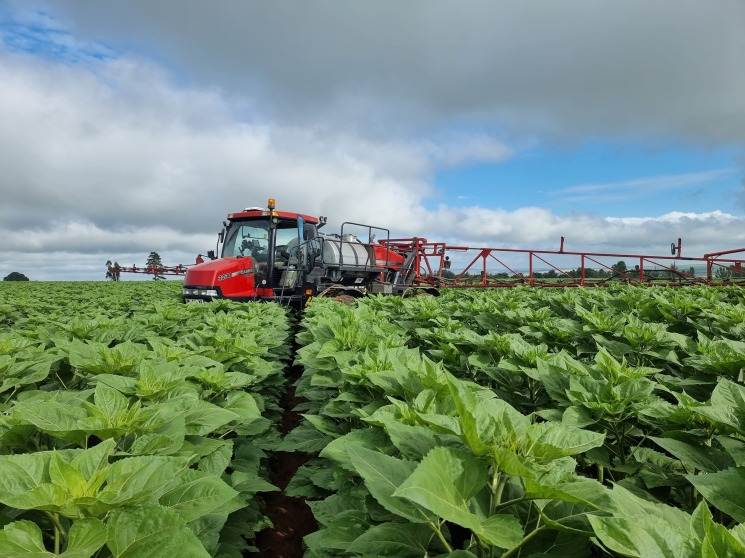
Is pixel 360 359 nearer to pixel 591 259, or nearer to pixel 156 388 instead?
pixel 156 388

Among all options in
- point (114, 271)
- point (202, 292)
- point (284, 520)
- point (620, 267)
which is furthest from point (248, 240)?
point (114, 271)

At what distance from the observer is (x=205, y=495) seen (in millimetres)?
1530

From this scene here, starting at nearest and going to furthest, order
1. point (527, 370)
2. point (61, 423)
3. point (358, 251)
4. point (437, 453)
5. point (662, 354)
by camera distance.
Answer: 1. point (437, 453)
2. point (61, 423)
3. point (527, 370)
4. point (662, 354)
5. point (358, 251)

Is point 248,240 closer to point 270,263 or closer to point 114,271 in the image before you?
point 270,263

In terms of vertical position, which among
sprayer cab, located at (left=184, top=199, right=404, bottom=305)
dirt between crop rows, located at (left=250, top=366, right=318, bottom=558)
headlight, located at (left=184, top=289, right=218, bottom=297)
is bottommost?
dirt between crop rows, located at (left=250, top=366, right=318, bottom=558)

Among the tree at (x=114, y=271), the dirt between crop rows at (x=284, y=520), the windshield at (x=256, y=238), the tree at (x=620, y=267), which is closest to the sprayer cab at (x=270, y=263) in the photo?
the windshield at (x=256, y=238)

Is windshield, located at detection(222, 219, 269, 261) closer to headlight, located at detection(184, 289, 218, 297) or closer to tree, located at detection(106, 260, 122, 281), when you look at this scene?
headlight, located at detection(184, 289, 218, 297)

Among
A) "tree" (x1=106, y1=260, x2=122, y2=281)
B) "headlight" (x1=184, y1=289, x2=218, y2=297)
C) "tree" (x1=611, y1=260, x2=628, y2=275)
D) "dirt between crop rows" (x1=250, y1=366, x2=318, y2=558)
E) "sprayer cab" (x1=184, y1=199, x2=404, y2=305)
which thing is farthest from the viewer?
"tree" (x1=106, y1=260, x2=122, y2=281)

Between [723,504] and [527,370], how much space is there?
52.5 inches

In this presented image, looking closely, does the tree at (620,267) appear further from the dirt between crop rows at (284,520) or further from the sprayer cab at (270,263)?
the dirt between crop rows at (284,520)

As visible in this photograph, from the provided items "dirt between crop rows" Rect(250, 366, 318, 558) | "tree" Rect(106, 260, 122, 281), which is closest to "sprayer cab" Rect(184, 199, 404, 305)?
"dirt between crop rows" Rect(250, 366, 318, 558)

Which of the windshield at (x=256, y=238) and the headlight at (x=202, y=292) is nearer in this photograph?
the headlight at (x=202, y=292)

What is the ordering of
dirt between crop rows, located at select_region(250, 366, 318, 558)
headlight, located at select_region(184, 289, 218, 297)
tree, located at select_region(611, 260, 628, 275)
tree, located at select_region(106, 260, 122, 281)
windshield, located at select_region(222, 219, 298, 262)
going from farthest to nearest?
tree, located at select_region(106, 260, 122, 281) → tree, located at select_region(611, 260, 628, 275) → windshield, located at select_region(222, 219, 298, 262) → headlight, located at select_region(184, 289, 218, 297) → dirt between crop rows, located at select_region(250, 366, 318, 558)

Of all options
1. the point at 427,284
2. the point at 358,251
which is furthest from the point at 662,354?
the point at 427,284
